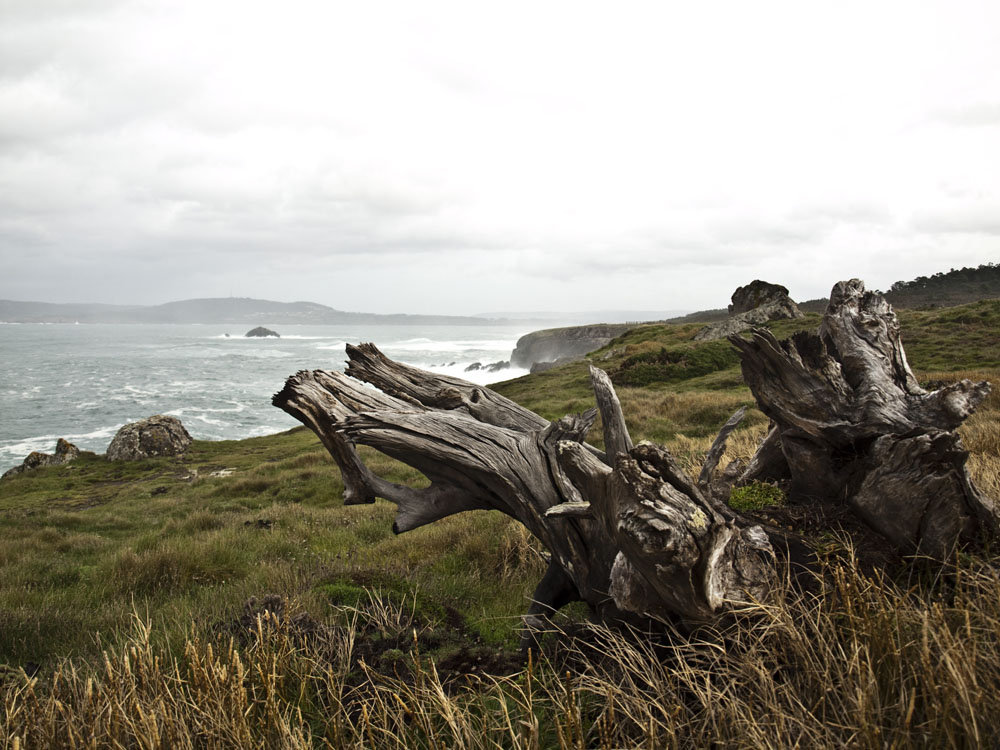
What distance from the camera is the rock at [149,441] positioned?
27.0 metres

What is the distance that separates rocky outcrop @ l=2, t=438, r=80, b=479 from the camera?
2628 cm

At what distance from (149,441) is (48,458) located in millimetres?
4581

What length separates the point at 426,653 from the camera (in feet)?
13.6

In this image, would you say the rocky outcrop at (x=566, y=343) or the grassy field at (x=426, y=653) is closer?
A: the grassy field at (x=426, y=653)

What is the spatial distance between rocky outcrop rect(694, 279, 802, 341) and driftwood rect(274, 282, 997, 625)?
1112 inches

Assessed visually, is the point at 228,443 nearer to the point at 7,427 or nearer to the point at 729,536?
the point at 7,427

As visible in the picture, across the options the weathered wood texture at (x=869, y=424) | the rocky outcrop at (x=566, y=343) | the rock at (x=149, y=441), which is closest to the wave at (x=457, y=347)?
the rocky outcrop at (x=566, y=343)

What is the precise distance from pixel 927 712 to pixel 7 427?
58.6m

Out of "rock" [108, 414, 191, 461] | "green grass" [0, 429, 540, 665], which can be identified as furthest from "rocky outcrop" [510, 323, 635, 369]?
"green grass" [0, 429, 540, 665]

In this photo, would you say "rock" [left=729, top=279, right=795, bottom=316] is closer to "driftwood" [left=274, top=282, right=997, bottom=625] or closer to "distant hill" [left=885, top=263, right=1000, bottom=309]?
"distant hill" [left=885, top=263, right=1000, bottom=309]

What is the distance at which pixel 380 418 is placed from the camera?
476 centimetres

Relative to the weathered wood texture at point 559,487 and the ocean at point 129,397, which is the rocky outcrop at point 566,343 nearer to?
the ocean at point 129,397

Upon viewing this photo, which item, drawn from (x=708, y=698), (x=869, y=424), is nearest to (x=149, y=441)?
(x=708, y=698)

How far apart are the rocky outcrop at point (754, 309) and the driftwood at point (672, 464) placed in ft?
92.7
